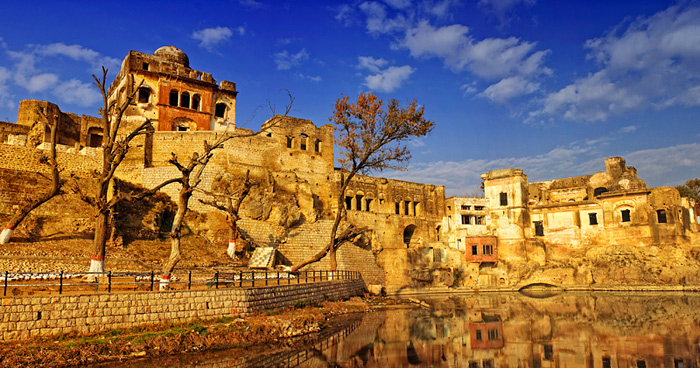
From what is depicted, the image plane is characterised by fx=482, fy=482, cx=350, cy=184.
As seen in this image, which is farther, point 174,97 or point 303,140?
point 303,140

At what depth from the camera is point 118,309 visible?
12570 millimetres

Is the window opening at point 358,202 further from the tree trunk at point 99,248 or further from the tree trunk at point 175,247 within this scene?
the tree trunk at point 99,248

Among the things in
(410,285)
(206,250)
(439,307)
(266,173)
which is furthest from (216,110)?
(439,307)

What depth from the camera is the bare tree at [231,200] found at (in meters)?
25.7

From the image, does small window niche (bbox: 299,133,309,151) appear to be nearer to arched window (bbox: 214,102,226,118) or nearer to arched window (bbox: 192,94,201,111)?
arched window (bbox: 214,102,226,118)

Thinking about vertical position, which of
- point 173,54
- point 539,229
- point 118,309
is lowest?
point 118,309

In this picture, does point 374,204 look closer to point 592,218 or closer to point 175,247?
point 592,218

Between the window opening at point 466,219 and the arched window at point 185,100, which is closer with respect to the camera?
the arched window at point 185,100

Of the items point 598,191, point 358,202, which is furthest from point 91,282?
point 598,191

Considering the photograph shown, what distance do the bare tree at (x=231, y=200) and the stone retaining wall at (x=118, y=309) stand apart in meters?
9.69

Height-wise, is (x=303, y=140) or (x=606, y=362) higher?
(x=303, y=140)

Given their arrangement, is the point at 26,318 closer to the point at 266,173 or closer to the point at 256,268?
the point at 256,268

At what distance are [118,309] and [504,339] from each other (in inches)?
480

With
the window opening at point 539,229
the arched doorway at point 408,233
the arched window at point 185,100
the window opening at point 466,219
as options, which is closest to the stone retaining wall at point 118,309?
the arched window at point 185,100
